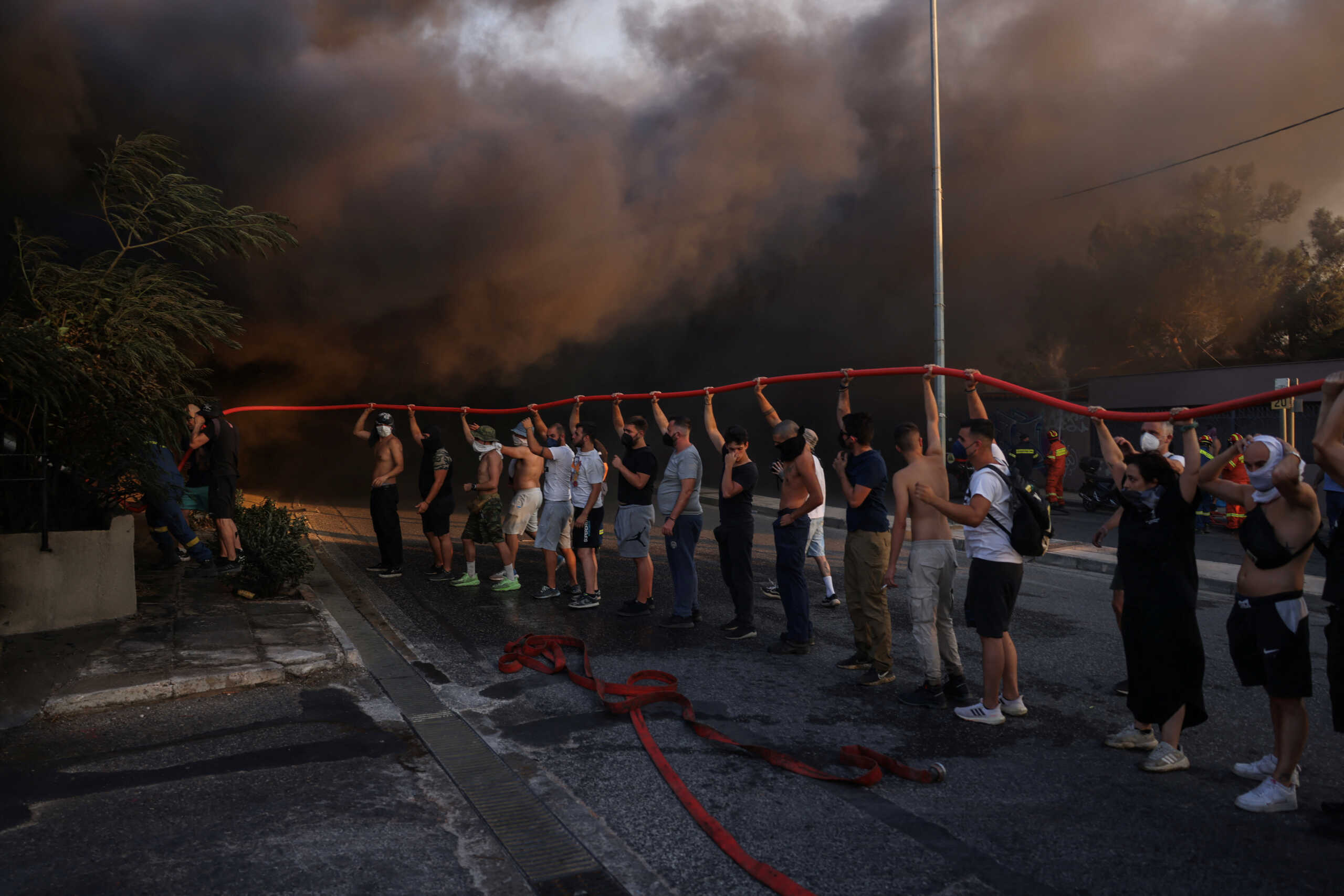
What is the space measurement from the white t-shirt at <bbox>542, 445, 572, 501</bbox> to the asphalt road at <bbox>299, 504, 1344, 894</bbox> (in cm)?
A: 121

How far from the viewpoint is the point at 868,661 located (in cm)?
495

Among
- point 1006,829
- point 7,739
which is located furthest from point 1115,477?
point 7,739

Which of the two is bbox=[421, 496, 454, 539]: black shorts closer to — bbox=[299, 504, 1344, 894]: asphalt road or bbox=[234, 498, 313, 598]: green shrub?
bbox=[234, 498, 313, 598]: green shrub

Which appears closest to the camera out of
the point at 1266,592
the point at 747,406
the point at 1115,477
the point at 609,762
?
the point at 1266,592

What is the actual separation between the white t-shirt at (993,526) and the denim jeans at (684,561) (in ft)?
7.60

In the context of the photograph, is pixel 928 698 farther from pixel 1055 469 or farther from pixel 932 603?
pixel 1055 469

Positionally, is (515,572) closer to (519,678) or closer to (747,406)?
(519,678)

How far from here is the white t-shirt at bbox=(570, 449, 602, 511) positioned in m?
6.84

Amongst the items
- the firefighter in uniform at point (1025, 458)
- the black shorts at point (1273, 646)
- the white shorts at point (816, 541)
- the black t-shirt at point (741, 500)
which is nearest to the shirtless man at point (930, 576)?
the black shorts at point (1273, 646)

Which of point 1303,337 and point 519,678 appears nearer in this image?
point 519,678

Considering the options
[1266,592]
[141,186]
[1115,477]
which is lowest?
[1266,592]

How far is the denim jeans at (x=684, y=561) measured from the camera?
6.04 metres

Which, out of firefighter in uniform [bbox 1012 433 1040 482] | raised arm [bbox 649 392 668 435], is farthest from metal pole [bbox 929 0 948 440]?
raised arm [bbox 649 392 668 435]

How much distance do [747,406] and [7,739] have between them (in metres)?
25.8
